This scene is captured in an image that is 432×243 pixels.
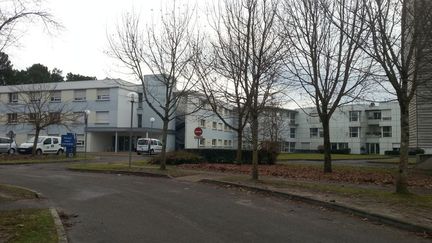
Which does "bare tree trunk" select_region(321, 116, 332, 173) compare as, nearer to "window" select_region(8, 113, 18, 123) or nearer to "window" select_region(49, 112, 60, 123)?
"window" select_region(49, 112, 60, 123)

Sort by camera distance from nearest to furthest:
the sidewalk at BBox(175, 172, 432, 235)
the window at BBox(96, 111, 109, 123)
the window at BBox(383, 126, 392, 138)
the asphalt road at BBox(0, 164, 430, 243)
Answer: the asphalt road at BBox(0, 164, 430, 243), the sidewalk at BBox(175, 172, 432, 235), the window at BBox(96, 111, 109, 123), the window at BBox(383, 126, 392, 138)

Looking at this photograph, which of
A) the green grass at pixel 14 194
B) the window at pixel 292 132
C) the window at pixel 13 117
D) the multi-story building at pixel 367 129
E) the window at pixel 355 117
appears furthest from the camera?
Answer: the window at pixel 292 132

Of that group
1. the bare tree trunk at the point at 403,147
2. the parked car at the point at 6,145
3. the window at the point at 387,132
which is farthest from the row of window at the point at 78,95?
the bare tree trunk at the point at 403,147

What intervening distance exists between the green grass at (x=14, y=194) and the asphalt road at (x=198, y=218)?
0.63m

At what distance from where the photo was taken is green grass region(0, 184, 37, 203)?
13391mm

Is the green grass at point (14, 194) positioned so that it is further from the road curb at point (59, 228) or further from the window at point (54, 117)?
the window at point (54, 117)

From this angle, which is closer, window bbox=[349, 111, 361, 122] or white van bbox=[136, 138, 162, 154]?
white van bbox=[136, 138, 162, 154]

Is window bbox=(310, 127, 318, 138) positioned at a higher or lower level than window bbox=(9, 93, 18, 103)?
lower

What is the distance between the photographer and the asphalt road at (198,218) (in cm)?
843

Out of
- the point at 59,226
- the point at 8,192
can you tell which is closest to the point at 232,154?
the point at 8,192

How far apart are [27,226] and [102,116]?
55497 mm

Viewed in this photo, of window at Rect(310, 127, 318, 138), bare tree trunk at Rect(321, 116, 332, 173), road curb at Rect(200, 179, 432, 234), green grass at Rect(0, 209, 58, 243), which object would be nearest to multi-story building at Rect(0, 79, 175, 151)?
bare tree trunk at Rect(321, 116, 332, 173)

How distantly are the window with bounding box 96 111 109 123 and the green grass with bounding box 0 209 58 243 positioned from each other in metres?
52.7

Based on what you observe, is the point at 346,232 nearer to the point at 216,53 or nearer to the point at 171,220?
the point at 171,220
